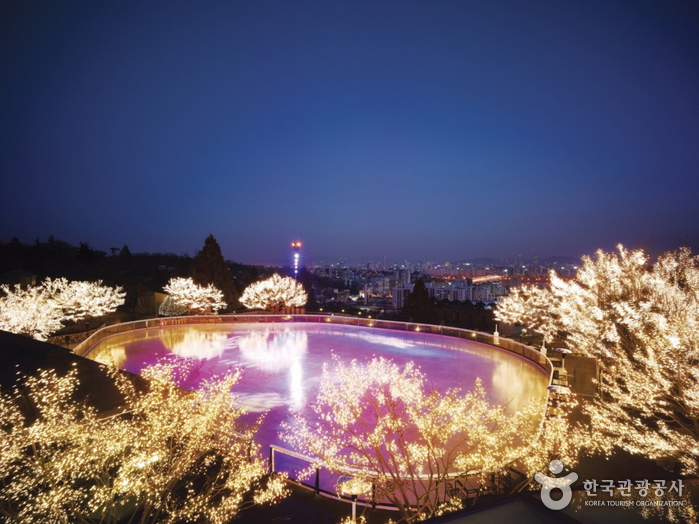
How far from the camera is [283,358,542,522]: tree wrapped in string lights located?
641 cm

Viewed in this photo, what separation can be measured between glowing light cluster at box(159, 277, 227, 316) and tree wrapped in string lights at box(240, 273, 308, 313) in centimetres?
242

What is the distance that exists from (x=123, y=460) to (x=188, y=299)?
23398mm

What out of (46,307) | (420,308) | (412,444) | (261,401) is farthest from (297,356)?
(46,307)

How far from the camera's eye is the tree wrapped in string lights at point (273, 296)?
2820 centimetres

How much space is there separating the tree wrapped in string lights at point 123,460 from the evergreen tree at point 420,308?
68.1ft

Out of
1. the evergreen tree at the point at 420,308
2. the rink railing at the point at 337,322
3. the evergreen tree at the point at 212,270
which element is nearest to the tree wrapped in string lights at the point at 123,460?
the rink railing at the point at 337,322

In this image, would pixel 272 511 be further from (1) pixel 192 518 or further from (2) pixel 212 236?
(2) pixel 212 236

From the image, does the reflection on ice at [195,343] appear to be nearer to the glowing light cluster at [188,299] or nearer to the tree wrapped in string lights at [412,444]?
the glowing light cluster at [188,299]

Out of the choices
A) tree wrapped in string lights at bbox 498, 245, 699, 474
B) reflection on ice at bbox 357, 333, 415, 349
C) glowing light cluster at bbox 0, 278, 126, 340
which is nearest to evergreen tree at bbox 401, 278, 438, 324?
reflection on ice at bbox 357, 333, 415, 349

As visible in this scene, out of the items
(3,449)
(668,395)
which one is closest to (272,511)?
(3,449)

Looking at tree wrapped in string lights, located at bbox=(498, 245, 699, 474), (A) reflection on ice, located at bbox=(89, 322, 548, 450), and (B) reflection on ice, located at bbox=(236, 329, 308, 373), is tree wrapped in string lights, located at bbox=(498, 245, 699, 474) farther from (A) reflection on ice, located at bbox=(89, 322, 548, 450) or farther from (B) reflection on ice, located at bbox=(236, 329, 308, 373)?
(B) reflection on ice, located at bbox=(236, 329, 308, 373)

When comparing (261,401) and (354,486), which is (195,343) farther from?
(354,486)

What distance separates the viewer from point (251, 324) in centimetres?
2442

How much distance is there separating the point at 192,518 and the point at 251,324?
742 inches
